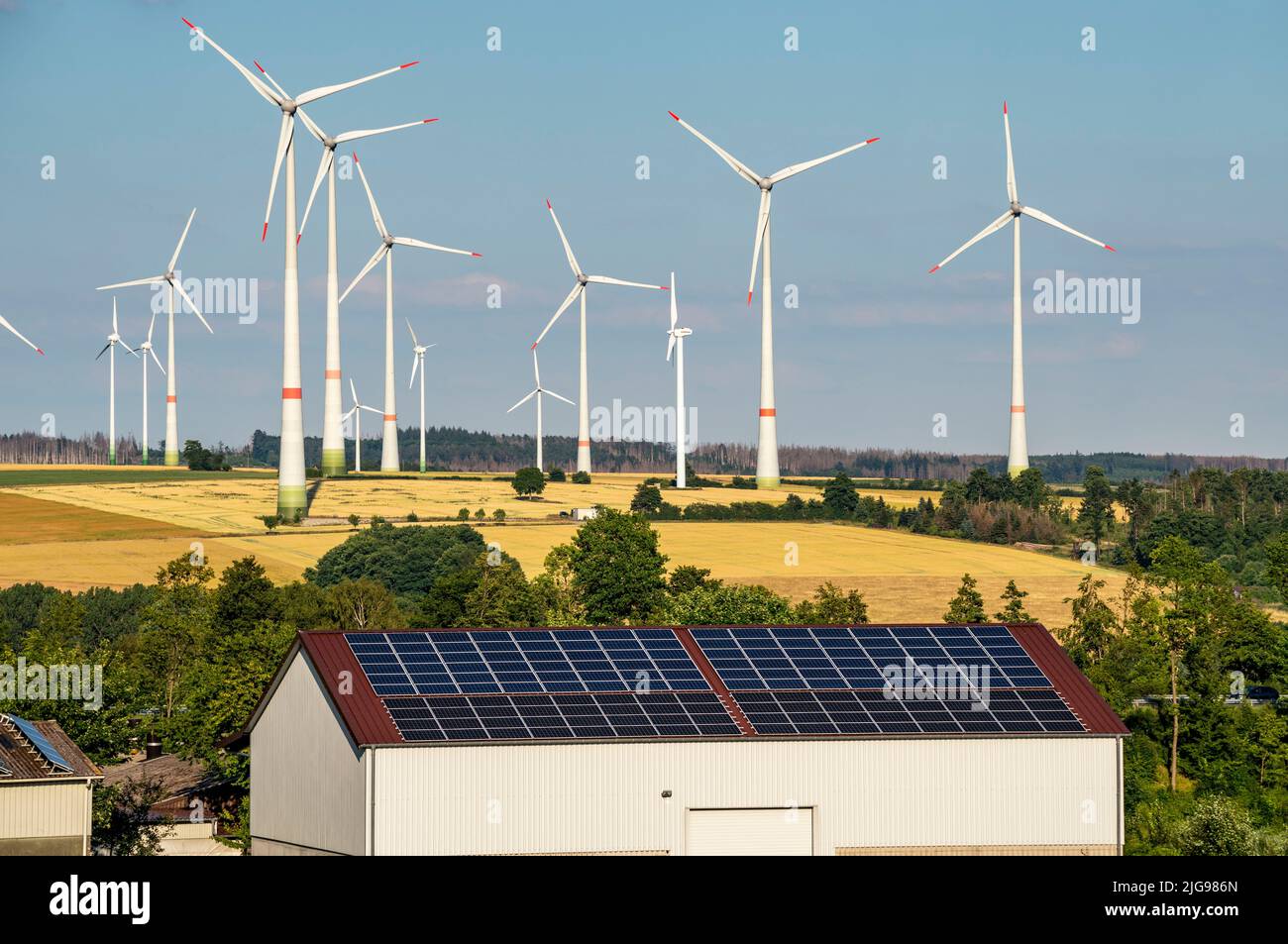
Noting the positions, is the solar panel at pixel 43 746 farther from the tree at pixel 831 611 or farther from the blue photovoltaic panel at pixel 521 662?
the tree at pixel 831 611

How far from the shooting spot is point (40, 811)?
78.9 metres

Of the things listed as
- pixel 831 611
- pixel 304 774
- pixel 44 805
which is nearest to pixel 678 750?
pixel 304 774

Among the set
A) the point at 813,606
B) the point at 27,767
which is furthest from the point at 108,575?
the point at 27,767

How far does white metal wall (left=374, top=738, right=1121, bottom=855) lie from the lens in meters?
68.6

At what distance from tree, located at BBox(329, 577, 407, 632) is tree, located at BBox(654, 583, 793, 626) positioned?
2117 cm

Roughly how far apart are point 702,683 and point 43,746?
102 ft

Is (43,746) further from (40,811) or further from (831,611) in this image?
(831,611)

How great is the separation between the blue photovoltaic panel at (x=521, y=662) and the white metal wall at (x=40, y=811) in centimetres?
1475

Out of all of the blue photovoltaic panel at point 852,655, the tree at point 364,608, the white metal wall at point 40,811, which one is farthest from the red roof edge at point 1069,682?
the tree at point 364,608

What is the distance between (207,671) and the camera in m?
109

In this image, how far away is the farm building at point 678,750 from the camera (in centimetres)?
6931
